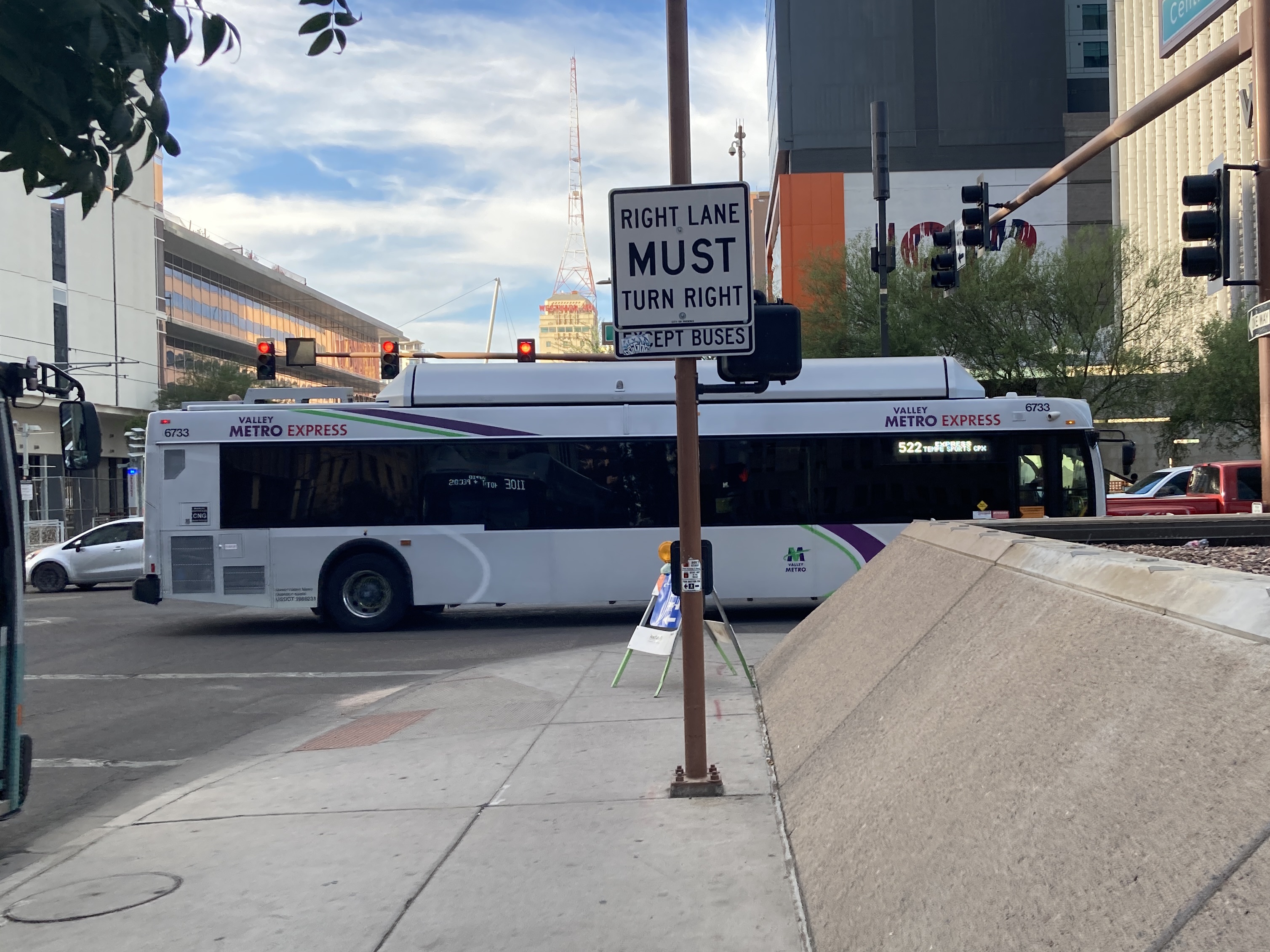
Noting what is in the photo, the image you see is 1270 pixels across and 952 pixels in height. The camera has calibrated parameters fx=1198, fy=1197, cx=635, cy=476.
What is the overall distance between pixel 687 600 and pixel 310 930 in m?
2.68

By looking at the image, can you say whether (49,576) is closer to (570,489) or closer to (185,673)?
(185,673)

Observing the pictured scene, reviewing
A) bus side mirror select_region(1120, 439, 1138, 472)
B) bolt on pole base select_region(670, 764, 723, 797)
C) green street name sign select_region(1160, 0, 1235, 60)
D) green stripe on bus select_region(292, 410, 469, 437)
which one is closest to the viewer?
bolt on pole base select_region(670, 764, 723, 797)

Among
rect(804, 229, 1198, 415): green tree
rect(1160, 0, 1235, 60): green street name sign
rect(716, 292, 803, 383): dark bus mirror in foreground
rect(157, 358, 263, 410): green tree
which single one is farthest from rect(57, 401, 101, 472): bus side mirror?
rect(157, 358, 263, 410): green tree

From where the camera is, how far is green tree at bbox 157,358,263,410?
201 ft

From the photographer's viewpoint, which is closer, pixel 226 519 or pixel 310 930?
pixel 310 930

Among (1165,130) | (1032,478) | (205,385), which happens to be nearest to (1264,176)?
(1032,478)

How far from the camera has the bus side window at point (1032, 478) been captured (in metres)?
16.7

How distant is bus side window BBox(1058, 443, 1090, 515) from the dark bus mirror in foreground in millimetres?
11192

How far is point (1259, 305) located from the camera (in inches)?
420

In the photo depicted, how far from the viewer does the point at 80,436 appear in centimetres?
754

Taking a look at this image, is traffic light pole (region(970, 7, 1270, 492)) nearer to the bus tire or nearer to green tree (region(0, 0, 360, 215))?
green tree (region(0, 0, 360, 215))

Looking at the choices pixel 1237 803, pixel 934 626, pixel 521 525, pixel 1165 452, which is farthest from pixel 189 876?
pixel 1165 452

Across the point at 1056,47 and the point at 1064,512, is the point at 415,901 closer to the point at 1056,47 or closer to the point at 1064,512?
the point at 1064,512

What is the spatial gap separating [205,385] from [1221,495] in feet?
177
